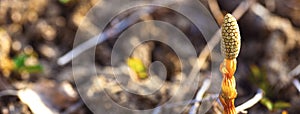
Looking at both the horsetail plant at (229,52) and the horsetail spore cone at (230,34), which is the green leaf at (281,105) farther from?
the horsetail spore cone at (230,34)

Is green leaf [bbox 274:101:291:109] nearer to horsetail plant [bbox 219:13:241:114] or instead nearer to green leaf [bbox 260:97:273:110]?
green leaf [bbox 260:97:273:110]

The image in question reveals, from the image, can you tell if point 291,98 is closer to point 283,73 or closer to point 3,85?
point 283,73

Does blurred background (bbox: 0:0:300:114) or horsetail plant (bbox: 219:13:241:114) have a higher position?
blurred background (bbox: 0:0:300:114)

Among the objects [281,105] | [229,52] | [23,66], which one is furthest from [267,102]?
[23,66]

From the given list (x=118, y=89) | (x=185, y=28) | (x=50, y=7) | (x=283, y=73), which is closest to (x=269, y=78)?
(x=283, y=73)

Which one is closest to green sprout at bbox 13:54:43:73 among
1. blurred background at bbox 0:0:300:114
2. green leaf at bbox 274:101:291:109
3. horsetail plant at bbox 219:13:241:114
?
blurred background at bbox 0:0:300:114

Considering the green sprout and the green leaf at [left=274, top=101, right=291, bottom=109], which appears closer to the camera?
the green leaf at [left=274, top=101, right=291, bottom=109]

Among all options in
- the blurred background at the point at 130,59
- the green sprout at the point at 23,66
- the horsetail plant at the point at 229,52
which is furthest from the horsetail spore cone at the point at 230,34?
the green sprout at the point at 23,66

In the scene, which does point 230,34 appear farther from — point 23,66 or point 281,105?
point 23,66
